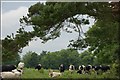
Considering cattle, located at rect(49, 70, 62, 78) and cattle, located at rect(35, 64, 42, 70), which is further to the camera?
cattle, located at rect(49, 70, 62, 78)

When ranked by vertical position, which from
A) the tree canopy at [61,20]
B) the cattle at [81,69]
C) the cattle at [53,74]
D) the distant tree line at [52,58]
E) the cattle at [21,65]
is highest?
the tree canopy at [61,20]

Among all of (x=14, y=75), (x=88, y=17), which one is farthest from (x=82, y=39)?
(x=14, y=75)

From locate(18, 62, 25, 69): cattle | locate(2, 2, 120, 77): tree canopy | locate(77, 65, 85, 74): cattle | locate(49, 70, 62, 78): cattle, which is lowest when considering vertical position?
locate(49, 70, 62, 78): cattle

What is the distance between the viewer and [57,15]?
10.1 m

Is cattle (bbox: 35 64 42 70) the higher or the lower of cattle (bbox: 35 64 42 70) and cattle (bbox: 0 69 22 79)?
the higher

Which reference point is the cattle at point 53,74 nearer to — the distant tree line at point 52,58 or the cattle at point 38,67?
the distant tree line at point 52,58

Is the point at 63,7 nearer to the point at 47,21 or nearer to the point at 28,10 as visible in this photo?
the point at 47,21

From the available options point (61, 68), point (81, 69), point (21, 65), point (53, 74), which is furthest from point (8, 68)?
point (81, 69)

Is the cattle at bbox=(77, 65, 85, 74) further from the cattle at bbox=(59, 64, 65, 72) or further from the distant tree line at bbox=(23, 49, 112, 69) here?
the cattle at bbox=(59, 64, 65, 72)

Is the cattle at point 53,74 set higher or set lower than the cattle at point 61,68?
lower

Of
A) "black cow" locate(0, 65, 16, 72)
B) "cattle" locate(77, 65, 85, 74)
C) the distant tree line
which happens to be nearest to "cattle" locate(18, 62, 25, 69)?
the distant tree line

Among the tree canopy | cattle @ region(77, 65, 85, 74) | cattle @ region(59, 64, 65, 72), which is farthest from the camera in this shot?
cattle @ region(77, 65, 85, 74)

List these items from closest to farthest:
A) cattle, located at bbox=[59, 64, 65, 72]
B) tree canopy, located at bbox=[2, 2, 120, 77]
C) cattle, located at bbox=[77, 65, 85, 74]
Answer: tree canopy, located at bbox=[2, 2, 120, 77], cattle, located at bbox=[59, 64, 65, 72], cattle, located at bbox=[77, 65, 85, 74]

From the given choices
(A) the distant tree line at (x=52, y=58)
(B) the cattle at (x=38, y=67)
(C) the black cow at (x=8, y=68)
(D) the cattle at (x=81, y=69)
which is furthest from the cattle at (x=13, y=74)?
(D) the cattle at (x=81, y=69)
